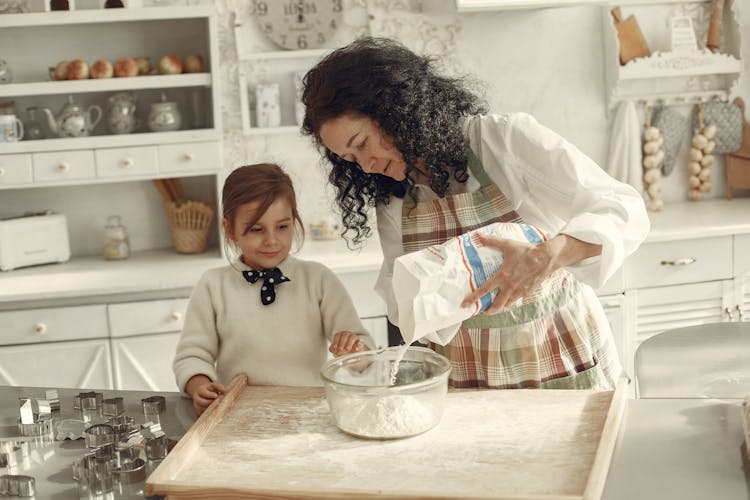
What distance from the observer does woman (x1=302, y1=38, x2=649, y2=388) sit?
1.68 metres

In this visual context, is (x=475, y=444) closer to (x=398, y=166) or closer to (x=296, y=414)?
(x=296, y=414)

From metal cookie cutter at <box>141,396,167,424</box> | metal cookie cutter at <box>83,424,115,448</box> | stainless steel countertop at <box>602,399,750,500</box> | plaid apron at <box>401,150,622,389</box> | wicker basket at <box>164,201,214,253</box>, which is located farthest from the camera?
wicker basket at <box>164,201,214,253</box>

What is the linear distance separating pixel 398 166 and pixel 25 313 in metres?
1.76

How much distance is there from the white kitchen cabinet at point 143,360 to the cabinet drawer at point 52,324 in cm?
9

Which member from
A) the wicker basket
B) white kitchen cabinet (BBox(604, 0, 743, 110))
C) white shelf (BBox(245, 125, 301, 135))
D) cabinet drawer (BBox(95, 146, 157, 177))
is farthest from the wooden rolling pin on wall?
cabinet drawer (BBox(95, 146, 157, 177))

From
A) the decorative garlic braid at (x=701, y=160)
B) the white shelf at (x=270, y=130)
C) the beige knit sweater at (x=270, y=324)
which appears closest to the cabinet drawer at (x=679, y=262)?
the decorative garlic braid at (x=701, y=160)

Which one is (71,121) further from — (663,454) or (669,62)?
(663,454)

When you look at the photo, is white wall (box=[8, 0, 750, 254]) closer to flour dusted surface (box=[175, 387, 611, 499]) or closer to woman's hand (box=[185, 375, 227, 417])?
woman's hand (box=[185, 375, 227, 417])

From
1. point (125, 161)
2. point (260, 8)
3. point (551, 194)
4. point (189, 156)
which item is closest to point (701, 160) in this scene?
point (260, 8)

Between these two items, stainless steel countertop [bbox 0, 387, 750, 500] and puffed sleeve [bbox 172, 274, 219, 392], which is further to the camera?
puffed sleeve [bbox 172, 274, 219, 392]

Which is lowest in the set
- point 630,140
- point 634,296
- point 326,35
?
point 634,296

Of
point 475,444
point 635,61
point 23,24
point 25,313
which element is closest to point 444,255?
point 475,444

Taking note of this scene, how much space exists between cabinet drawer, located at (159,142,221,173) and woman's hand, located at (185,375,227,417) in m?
1.60

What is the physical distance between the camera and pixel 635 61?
364cm
